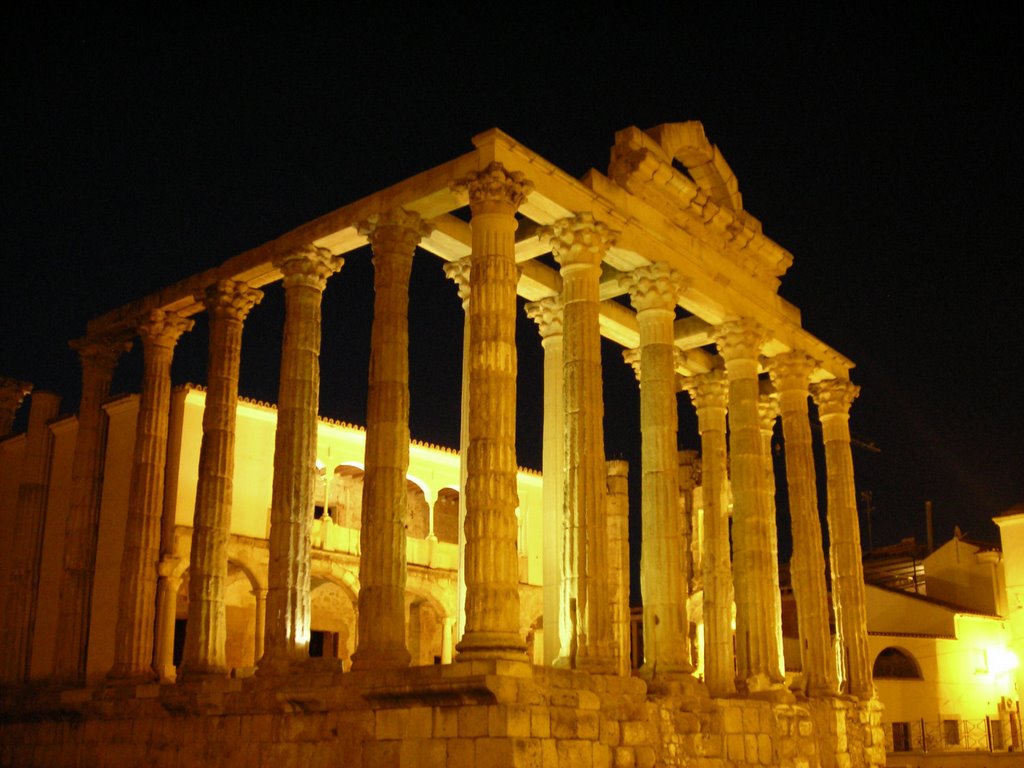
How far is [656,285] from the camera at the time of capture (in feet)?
77.2

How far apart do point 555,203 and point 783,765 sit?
11408 millimetres

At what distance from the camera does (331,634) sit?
108ft

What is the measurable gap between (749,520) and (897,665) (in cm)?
1653

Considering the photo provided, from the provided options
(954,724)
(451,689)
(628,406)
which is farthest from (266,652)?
(628,406)

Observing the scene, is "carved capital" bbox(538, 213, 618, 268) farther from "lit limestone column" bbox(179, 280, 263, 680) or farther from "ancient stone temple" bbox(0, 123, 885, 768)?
"lit limestone column" bbox(179, 280, 263, 680)

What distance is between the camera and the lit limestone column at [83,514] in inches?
997

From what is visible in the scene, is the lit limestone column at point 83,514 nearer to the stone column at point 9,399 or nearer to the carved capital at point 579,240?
the stone column at point 9,399

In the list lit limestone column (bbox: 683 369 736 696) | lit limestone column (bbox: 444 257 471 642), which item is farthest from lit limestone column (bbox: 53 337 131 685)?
lit limestone column (bbox: 683 369 736 696)

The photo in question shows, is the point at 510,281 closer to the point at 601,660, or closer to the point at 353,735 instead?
the point at 601,660

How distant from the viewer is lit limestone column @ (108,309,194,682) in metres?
23.7

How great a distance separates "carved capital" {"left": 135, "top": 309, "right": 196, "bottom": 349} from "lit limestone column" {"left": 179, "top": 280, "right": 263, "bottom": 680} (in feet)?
4.32

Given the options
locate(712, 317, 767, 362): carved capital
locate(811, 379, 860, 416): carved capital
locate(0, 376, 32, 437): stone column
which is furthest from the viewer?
locate(0, 376, 32, 437): stone column

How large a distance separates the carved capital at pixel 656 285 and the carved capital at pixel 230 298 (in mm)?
7715

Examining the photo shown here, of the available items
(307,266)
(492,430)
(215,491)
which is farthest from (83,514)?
(492,430)
